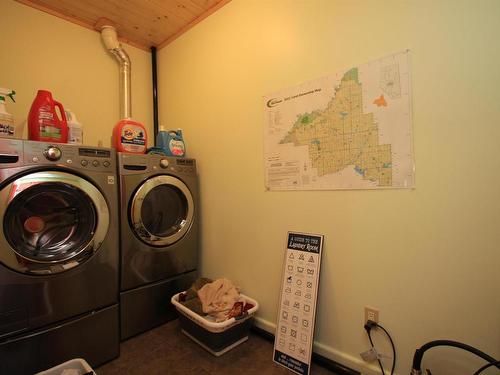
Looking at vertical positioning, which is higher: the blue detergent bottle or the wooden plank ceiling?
the wooden plank ceiling

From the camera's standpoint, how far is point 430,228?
1085 millimetres

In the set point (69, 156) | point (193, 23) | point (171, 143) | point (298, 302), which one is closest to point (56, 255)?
point (69, 156)

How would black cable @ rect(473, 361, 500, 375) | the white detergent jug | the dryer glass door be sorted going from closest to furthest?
black cable @ rect(473, 361, 500, 375) → the white detergent jug → the dryer glass door

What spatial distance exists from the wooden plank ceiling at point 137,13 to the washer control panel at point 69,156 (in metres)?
1.22

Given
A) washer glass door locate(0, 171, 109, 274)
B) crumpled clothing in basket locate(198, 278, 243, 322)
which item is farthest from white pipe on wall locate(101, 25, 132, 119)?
crumpled clothing in basket locate(198, 278, 243, 322)

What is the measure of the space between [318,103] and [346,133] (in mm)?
240

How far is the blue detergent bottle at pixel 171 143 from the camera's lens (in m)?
1.96

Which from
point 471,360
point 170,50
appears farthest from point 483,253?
point 170,50

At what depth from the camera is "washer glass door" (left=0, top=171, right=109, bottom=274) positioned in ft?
3.80

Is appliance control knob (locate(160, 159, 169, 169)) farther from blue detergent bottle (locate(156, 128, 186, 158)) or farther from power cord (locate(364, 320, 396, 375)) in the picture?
power cord (locate(364, 320, 396, 375))

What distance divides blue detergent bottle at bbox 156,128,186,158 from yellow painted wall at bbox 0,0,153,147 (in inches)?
23.4

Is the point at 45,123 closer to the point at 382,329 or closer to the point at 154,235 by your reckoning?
the point at 154,235

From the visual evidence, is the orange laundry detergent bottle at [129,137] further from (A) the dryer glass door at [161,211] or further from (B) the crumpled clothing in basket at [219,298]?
(B) the crumpled clothing in basket at [219,298]

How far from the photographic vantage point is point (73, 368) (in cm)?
120
